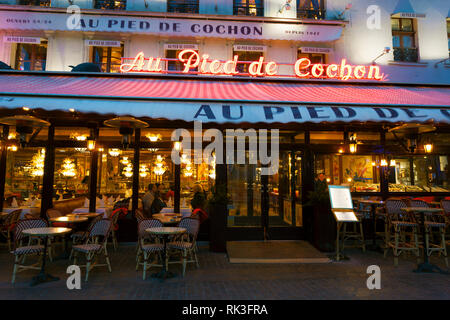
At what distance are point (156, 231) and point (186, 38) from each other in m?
6.85

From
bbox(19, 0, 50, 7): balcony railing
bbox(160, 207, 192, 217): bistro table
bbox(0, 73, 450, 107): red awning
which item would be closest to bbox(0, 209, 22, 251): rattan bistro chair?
bbox(0, 73, 450, 107): red awning

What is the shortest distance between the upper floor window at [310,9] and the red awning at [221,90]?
3.52 meters

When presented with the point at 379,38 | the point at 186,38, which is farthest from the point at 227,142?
the point at 379,38

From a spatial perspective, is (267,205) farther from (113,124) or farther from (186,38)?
(186,38)

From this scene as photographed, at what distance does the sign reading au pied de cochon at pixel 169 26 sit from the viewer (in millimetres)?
8594

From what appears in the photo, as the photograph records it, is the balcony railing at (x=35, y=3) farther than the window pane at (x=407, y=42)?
No

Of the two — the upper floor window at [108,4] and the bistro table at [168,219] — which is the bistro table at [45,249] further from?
the upper floor window at [108,4]

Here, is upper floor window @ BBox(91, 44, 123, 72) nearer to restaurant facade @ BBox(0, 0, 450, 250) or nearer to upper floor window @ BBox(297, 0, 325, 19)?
restaurant facade @ BBox(0, 0, 450, 250)

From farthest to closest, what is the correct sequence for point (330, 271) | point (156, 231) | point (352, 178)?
point (352, 178)
point (330, 271)
point (156, 231)

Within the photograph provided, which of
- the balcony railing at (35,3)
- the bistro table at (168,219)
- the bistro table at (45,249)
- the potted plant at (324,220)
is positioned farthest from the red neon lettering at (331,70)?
the balcony railing at (35,3)

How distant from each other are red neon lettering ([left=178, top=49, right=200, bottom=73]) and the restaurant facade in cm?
10

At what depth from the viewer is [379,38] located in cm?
973
